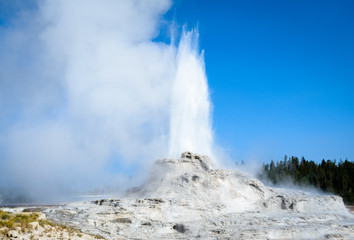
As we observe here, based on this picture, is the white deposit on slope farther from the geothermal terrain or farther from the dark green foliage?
the dark green foliage

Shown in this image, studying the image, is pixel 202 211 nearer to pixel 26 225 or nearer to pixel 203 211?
pixel 203 211

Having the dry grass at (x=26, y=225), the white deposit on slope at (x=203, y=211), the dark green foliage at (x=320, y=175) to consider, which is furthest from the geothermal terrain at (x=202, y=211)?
the dark green foliage at (x=320, y=175)

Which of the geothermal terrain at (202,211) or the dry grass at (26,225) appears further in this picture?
the geothermal terrain at (202,211)

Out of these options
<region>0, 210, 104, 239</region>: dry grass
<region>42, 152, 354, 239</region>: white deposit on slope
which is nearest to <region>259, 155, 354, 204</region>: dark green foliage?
<region>42, 152, 354, 239</region>: white deposit on slope

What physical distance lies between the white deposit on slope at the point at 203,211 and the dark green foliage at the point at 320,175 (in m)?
31.1

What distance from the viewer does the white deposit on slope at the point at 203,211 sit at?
717 inches

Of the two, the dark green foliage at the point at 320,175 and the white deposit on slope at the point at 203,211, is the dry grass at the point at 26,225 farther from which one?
the dark green foliage at the point at 320,175

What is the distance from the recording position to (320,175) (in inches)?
2425

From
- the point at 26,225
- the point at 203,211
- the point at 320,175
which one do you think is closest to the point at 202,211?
the point at 203,211

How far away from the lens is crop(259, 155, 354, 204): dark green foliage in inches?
2270

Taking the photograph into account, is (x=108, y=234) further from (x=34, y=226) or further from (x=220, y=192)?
(x=220, y=192)

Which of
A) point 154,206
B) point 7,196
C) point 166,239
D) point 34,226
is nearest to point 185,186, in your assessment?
point 154,206

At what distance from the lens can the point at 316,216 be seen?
23.0 meters

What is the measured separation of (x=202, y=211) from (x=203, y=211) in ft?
0.28
